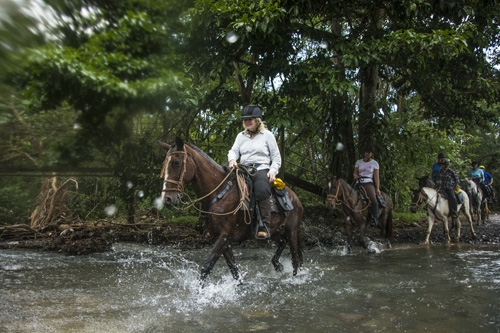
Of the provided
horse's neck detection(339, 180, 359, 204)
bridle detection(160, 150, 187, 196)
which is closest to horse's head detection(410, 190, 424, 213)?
horse's neck detection(339, 180, 359, 204)

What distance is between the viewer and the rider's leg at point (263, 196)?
6078 millimetres

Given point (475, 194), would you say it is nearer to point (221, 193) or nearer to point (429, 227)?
point (429, 227)

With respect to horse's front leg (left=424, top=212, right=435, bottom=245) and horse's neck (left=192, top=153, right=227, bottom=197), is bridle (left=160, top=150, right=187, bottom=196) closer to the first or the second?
horse's neck (left=192, top=153, right=227, bottom=197)

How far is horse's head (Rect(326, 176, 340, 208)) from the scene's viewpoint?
10367mm

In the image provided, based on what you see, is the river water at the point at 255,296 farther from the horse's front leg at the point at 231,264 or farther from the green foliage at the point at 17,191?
the green foliage at the point at 17,191

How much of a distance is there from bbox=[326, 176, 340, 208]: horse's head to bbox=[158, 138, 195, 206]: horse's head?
5.61 metres

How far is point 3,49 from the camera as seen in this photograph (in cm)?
79

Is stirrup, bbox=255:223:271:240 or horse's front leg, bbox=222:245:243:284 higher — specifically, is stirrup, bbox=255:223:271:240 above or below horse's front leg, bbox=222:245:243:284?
above

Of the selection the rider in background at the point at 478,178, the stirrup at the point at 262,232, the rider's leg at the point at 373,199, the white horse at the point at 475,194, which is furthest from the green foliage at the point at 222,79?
the rider in background at the point at 478,178

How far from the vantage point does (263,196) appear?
609 centimetres

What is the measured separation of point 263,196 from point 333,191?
15.7 ft

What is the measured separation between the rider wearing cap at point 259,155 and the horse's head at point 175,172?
29.4 inches

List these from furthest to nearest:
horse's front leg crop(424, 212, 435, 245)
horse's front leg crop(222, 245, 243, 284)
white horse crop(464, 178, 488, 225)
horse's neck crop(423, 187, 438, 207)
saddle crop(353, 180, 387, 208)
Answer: white horse crop(464, 178, 488, 225), horse's neck crop(423, 187, 438, 207), horse's front leg crop(424, 212, 435, 245), saddle crop(353, 180, 387, 208), horse's front leg crop(222, 245, 243, 284)

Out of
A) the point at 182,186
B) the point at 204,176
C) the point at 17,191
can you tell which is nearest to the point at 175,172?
the point at 182,186
